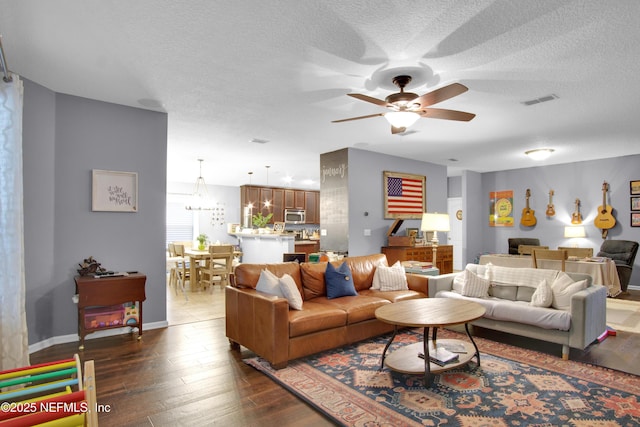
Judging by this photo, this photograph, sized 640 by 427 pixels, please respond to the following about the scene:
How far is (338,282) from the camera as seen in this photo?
4129 mm

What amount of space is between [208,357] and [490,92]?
3.85m

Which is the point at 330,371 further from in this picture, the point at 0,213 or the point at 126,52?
the point at 126,52

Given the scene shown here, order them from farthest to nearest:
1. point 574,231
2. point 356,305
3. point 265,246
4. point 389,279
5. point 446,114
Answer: point 265,246 < point 574,231 < point 389,279 < point 356,305 < point 446,114

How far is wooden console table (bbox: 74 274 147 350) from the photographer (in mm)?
3695

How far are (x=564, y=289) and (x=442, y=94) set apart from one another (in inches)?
96.6

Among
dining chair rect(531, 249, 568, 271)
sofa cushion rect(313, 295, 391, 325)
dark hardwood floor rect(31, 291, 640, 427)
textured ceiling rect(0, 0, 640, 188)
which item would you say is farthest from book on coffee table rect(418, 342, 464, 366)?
dining chair rect(531, 249, 568, 271)

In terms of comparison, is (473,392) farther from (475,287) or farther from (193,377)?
(193,377)

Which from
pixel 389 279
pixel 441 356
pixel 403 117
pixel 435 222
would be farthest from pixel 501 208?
pixel 441 356

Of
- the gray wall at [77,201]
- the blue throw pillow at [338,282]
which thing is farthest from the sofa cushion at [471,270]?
the gray wall at [77,201]

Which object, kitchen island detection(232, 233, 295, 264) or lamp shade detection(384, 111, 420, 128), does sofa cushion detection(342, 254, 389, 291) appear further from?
kitchen island detection(232, 233, 295, 264)

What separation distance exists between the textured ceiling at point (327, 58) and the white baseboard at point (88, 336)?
2.58 meters

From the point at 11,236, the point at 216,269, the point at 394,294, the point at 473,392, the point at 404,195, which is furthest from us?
the point at 404,195

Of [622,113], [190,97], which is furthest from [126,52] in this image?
[622,113]

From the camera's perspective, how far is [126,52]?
9.57 feet
